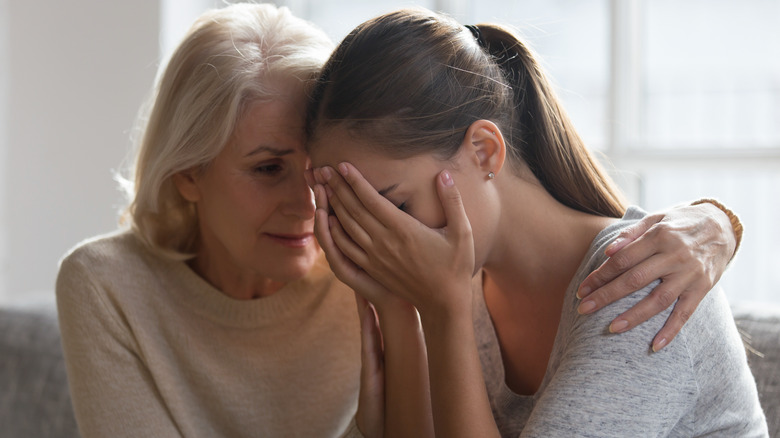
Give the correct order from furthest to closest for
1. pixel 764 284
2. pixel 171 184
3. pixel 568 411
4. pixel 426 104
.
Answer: pixel 764 284 < pixel 171 184 < pixel 426 104 < pixel 568 411

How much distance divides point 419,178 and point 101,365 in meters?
0.74

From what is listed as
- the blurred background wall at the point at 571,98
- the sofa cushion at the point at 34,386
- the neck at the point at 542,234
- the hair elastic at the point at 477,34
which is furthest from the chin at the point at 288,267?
the blurred background wall at the point at 571,98

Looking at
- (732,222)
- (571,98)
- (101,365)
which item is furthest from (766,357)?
(571,98)

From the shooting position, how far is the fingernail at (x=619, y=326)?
3.37ft

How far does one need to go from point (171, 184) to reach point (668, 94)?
2.09 metres

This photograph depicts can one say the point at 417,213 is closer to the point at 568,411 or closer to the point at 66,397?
the point at 568,411

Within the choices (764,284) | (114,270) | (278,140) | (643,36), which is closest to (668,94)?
(643,36)

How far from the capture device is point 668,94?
2.97 metres

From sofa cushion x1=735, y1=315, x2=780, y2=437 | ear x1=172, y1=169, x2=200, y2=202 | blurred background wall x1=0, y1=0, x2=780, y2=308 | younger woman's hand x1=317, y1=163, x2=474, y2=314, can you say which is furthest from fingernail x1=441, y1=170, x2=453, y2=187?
blurred background wall x1=0, y1=0, x2=780, y2=308

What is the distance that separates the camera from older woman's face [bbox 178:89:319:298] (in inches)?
55.6

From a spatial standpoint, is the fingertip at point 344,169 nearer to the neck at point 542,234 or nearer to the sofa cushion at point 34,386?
the neck at point 542,234

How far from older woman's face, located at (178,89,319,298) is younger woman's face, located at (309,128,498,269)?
0.18 metres

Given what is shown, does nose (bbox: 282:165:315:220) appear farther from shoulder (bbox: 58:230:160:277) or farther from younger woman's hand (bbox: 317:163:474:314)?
shoulder (bbox: 58:230:160:277)

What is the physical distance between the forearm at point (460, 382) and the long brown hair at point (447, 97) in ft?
0.89
